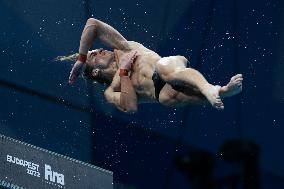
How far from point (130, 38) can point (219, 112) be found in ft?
1.98

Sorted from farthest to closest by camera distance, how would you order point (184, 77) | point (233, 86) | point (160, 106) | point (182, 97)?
point (160, 106) → point (182, 97) → point (184, 77) → point (233, 86)

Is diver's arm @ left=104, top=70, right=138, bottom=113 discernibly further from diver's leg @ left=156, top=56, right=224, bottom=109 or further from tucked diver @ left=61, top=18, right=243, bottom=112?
diver's leg @ left=156, top=56, right=224, bottom=109

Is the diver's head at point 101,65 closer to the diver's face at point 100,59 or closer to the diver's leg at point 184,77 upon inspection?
the diver's face at point 100,59

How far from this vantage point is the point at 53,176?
4105 millimetres

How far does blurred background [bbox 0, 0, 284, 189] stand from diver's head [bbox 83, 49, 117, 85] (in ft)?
1.64

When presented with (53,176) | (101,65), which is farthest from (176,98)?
(53,176)

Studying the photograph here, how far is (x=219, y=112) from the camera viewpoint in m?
3.87

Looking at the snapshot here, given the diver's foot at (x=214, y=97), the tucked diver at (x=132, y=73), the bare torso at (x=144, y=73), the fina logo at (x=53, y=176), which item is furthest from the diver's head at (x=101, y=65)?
the fina logo at (x=53, y=176)

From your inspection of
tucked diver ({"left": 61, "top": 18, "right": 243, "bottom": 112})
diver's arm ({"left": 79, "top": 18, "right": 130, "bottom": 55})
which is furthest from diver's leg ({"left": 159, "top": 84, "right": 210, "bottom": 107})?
diver's arm ({"left": 79, "top": 18, "right": 130, "bottom": 55})

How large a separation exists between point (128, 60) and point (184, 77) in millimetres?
404

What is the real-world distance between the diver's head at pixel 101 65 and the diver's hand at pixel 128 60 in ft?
0.29

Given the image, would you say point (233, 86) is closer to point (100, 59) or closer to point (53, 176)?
point (100, 59)

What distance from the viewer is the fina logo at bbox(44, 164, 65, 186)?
13.4 ft

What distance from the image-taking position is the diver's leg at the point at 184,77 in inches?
110
